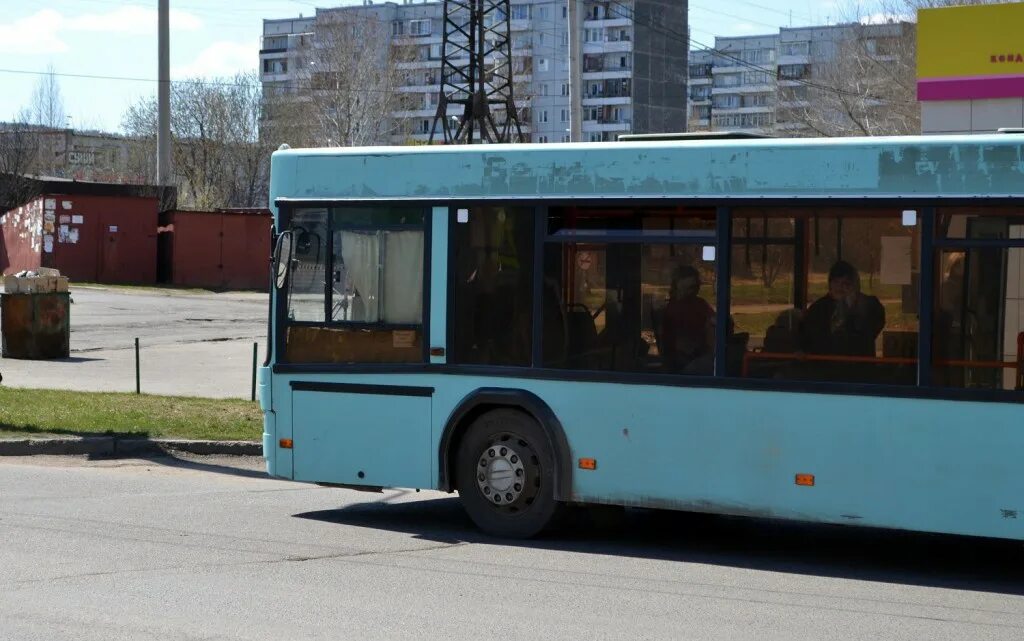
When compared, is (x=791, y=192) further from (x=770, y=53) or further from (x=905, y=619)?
(x=770, y=53)

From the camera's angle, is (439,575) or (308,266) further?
(308,266)

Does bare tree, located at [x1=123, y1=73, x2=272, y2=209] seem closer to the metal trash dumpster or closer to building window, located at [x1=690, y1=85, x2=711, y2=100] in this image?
the metal trash dumpster

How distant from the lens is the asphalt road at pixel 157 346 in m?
19.3

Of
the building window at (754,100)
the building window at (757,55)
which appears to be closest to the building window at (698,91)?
the building window at (754,100)

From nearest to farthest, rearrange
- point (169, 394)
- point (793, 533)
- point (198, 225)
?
point (793, 533), point (169, 394), point (198, 225)

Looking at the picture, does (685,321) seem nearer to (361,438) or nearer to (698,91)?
(361,438)

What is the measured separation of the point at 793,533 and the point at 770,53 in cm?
16422

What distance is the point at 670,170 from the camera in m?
8.82

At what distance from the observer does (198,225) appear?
154 ft

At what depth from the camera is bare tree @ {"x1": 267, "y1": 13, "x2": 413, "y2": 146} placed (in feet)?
291

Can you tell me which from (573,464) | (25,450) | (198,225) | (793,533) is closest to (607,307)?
(573,464)

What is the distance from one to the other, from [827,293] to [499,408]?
7.66ft

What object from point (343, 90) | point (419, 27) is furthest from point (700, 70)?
point (343, 90)

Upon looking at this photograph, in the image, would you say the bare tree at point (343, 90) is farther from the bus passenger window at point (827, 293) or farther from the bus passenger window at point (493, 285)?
the bus passenger window at point (827, 293)
